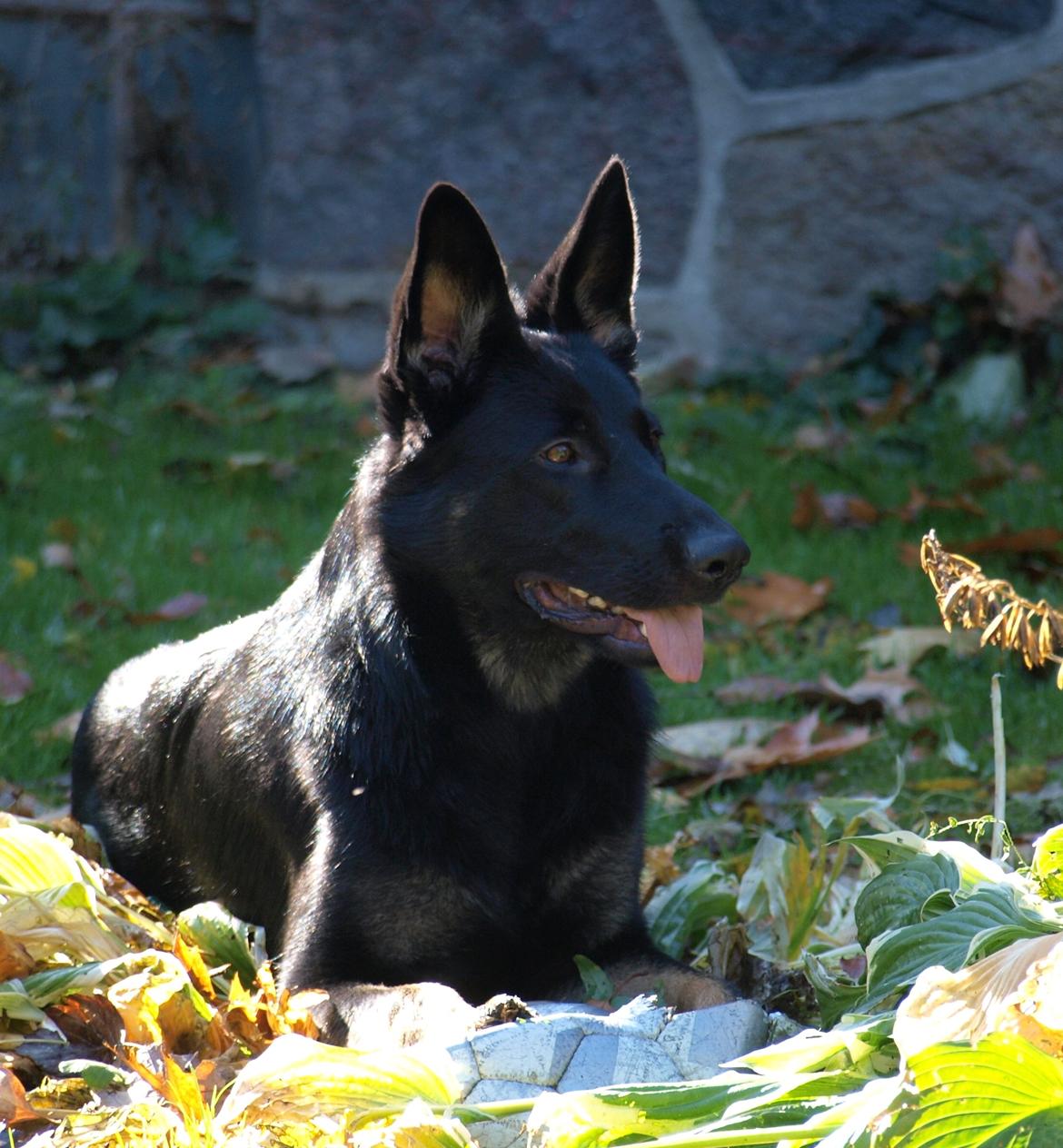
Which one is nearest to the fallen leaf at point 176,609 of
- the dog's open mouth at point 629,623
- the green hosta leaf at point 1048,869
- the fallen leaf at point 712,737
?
the fallen leaf at point 712,737

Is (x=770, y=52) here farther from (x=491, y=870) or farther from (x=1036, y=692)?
(x=491, y=870)

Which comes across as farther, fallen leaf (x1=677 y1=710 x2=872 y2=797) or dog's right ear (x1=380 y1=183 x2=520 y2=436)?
fallen leaf (x1=677 y1=710 x2=872 y2=797)

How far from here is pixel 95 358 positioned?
24.5 feet

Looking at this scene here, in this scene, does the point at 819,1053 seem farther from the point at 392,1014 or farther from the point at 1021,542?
the point at 1021,542

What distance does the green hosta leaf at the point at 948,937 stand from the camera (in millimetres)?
2264

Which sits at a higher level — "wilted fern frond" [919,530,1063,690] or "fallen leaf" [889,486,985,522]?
"wilted fern frond" [919,530,1063,690]

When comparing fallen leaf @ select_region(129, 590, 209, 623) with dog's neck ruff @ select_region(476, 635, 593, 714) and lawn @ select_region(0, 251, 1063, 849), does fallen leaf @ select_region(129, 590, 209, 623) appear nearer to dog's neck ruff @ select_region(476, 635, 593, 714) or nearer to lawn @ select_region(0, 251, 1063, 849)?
lawn @ select_region(0, 251, 1063, 849)

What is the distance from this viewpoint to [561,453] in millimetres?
3084

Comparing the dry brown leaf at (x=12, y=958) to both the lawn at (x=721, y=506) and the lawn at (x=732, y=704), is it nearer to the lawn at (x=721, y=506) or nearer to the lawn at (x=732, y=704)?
the lawn at (x=732, y=704)

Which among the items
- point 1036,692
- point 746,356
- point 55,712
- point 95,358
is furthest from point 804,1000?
point 95,358

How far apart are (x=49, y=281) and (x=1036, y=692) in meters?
5.08

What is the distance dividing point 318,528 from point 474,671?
2963 millimetres

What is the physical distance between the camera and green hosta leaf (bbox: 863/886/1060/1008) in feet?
7.43

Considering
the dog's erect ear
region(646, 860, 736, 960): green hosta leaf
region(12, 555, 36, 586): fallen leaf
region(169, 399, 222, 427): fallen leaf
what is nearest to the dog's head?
the dog's erect ear
